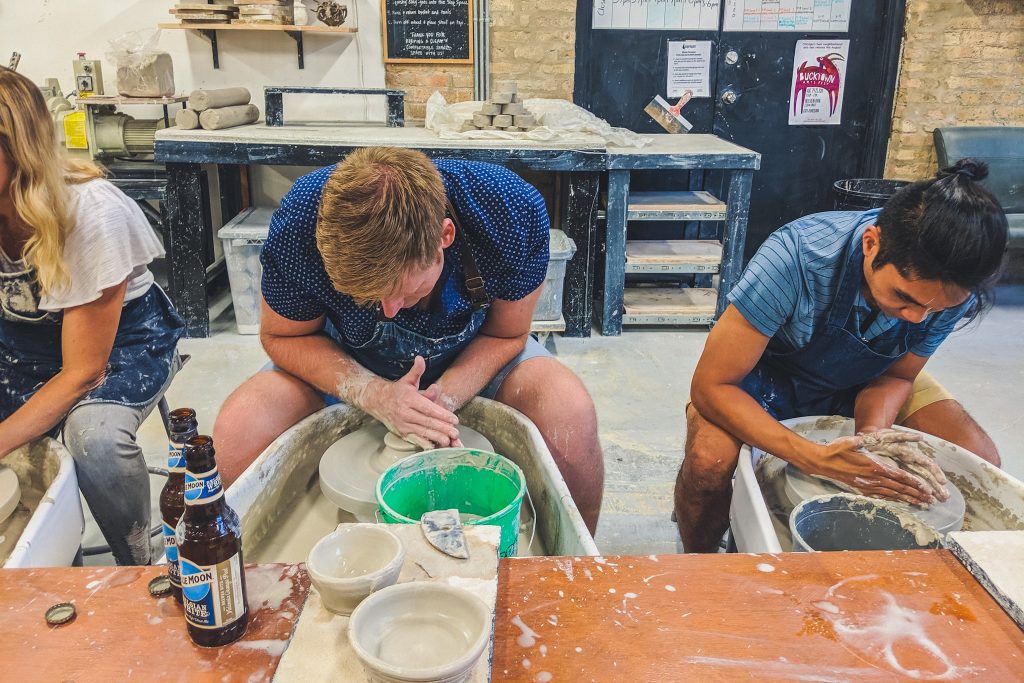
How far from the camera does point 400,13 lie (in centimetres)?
425

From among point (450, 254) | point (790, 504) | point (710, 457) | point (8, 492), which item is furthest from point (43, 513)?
point (790, 504)

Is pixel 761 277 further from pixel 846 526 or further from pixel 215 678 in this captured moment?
pixel 215 678

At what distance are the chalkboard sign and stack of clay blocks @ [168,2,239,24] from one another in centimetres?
80

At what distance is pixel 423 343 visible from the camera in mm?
1814

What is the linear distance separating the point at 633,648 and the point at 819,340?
1118mm

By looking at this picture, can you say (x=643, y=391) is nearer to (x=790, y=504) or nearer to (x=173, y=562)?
(x=790, y=504)

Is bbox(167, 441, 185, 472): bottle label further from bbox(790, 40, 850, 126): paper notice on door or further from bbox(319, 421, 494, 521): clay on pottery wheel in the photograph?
bbox(790, 40, 850, 126): paper notice on door

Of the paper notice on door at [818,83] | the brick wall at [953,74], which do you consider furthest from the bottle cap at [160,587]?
the brick wall at [953,74]

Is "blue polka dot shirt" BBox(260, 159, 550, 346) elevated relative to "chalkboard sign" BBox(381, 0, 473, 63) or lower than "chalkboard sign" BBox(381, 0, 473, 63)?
lower

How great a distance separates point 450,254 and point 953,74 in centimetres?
406

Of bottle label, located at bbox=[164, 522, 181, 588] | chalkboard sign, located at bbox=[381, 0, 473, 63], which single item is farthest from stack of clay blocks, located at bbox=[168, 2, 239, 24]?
bottle label, located at bbox=[164, 522, 181, 588]

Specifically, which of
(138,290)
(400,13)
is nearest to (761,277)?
(138,290)

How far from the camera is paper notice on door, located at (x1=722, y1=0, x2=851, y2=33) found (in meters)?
4.45

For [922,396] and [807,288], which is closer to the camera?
[807,288]
